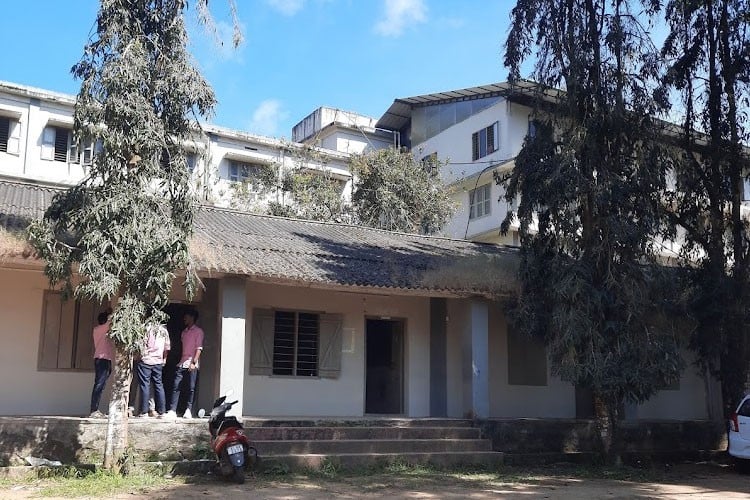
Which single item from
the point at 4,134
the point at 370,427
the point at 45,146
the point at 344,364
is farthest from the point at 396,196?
the point at 370,427

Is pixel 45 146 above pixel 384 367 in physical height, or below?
above

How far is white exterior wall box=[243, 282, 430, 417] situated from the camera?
1266 cm

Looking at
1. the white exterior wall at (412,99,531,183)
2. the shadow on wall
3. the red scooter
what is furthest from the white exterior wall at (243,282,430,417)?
the white exterior wall at (412,99,531,183)

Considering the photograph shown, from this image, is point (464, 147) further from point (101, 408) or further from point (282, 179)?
point (101, 408)

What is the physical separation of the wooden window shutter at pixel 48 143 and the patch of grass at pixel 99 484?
60.7 ft

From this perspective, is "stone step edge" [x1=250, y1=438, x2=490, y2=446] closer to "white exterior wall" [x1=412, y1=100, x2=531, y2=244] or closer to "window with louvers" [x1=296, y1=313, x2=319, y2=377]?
"window with louvers" [x1=296, y1=313, x2=319, y2=377]

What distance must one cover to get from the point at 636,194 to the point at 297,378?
6394 millimetres

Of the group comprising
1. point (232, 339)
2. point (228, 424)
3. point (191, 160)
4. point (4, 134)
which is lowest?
point (228, 424)

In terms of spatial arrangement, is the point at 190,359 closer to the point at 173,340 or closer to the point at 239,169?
the point at 173,340

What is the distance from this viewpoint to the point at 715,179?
13555 mm

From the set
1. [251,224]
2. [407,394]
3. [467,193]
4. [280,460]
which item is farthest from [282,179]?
[280,460]

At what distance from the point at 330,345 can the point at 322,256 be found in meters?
1.73

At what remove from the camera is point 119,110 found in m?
8.43

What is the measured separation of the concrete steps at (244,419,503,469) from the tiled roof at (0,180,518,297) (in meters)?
2.11
